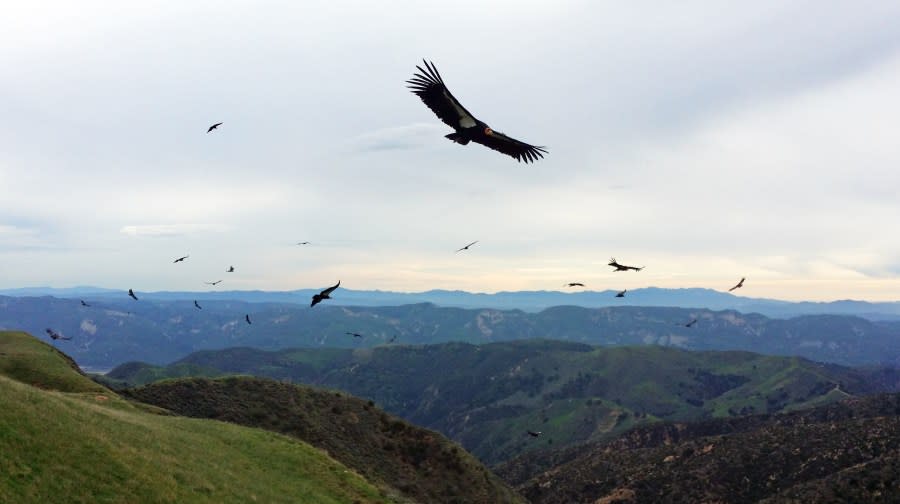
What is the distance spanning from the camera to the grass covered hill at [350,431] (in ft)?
248

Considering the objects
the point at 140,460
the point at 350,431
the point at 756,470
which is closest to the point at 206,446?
the point at 140,460

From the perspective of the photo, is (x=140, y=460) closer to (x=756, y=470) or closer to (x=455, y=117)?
(x=455, y=117)

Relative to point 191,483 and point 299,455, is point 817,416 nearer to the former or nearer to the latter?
point 299,455

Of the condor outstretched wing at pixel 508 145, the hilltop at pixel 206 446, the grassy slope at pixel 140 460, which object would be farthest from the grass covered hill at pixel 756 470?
the condor outstretched wing at pixel 508 145

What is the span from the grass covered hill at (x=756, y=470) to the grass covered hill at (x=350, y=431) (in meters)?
33.5

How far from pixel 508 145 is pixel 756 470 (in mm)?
107324

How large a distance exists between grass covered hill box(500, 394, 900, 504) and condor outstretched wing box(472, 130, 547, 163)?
3147 inches

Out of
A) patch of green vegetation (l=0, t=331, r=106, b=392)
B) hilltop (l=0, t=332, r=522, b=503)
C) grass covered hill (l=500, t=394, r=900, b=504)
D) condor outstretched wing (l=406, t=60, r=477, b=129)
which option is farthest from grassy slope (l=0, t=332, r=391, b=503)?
grass covered hill (l=500, t=394, r=900, b=504)

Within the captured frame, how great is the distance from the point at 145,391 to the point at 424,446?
3787 centimetres

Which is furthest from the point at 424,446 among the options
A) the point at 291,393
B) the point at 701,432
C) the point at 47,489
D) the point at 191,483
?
the point at 701,432

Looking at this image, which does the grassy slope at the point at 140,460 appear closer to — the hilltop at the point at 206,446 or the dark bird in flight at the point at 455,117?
the hilltop at the point at 206,446

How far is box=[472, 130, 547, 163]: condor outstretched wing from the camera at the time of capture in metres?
14.2

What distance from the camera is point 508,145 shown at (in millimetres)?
14945

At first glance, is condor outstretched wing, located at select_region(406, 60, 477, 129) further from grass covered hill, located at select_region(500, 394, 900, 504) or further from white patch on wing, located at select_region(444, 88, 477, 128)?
grass covered hill, located at select_region(500, 394, 900, 504)
